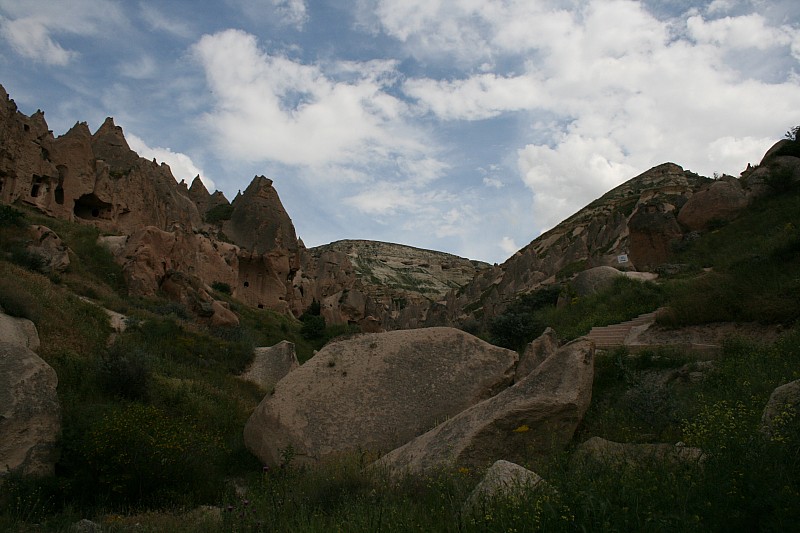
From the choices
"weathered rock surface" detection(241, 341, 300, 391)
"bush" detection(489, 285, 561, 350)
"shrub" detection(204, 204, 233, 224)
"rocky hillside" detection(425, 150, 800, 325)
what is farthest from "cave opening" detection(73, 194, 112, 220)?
"bush" detection(489, 285, 561, 350)

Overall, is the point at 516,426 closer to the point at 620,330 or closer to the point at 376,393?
the point at 376,393

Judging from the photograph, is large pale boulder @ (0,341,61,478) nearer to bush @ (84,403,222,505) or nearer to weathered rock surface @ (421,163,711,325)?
bush @ (84,403,222,505)

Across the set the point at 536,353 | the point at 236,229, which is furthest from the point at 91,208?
the point at 536,353

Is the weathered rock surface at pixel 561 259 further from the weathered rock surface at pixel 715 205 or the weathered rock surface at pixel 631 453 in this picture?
the weathered rock surface at pixel 631 453

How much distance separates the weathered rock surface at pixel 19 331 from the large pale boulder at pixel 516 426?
276 inches

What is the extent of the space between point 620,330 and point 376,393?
6451 mm

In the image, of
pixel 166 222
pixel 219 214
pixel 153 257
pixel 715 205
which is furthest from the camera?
pixel 219 214

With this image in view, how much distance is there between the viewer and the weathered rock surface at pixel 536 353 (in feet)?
26.1

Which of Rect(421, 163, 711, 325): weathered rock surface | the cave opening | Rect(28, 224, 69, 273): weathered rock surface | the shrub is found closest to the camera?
Rect(28, 224, 69, 273): weathered rock surface

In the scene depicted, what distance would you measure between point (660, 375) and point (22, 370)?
8175mm

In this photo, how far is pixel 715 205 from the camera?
22.5m

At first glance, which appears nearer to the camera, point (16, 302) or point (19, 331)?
point (19, 331)

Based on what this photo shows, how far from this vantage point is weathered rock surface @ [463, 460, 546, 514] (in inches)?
134

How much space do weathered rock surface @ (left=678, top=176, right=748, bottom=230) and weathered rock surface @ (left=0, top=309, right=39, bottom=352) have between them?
75.8 ft
